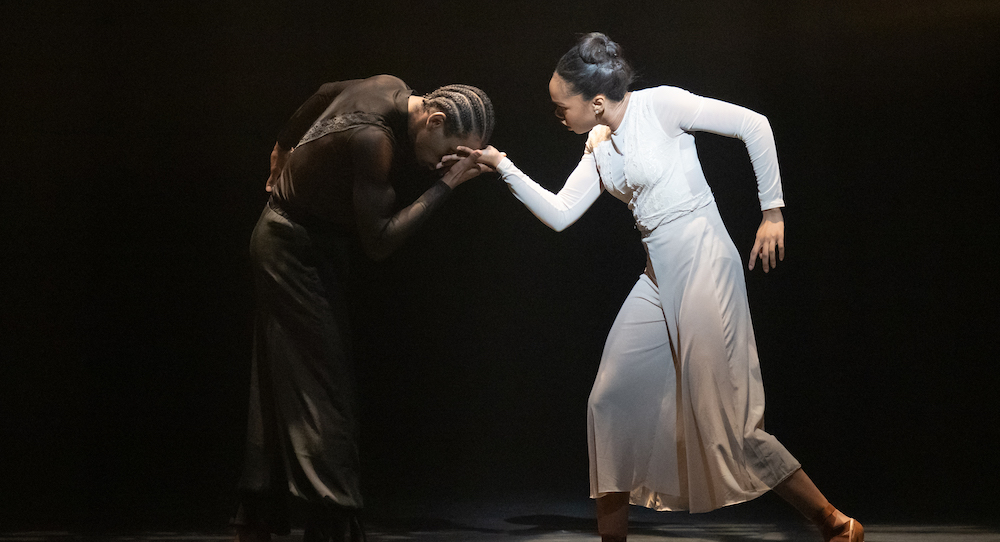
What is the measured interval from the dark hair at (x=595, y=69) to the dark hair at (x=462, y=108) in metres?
0.26

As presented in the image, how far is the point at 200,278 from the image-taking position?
10.6 feet

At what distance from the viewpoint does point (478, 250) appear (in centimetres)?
327

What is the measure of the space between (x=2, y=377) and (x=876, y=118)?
3.65 metres

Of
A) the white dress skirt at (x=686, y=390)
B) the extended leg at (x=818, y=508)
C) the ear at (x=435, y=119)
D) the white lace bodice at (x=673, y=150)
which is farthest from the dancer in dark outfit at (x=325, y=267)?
the extended leg at (x=818, y=508)

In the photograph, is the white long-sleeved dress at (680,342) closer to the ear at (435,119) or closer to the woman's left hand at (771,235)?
the woman's left hand at (771,235)

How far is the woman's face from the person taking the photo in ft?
7.30

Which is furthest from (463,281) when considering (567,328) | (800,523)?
(800,523)

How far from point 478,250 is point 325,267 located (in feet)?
4.00

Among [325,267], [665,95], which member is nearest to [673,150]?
[665,95]

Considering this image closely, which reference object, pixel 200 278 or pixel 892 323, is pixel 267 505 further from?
pixel 892 323

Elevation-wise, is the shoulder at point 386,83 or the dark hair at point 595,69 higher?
the dark hair at point 595,69

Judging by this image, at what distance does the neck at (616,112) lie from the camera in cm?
224

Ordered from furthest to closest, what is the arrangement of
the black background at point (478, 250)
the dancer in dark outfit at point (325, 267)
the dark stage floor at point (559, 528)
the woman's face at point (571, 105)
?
→ the black background at point (478, 250), the dark stage floor at point (559, 528), the woman's face at point (571, 105), the dancer in dark outfit at point (325, 267)

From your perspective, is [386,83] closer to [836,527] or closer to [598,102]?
[598,102]
